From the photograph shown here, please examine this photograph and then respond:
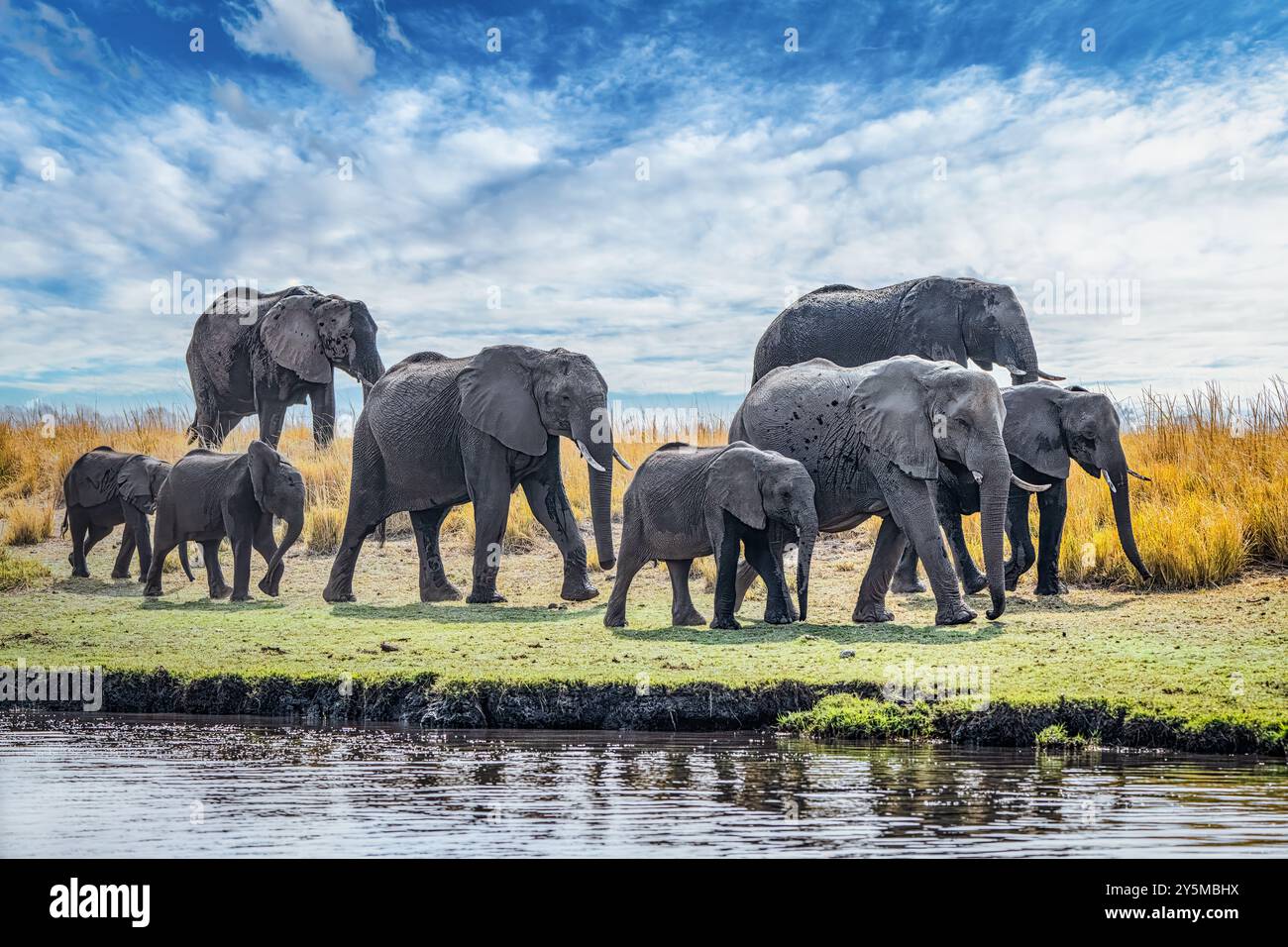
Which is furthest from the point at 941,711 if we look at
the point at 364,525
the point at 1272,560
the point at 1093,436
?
the point at 364,525

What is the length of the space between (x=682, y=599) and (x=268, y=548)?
17.0 feet

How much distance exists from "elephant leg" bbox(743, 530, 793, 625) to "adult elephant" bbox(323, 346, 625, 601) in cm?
248

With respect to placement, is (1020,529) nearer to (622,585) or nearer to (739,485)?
(739,485)

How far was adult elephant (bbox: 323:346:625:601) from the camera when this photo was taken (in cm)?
1412

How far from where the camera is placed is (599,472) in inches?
557

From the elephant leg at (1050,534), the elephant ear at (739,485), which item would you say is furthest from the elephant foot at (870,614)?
the elephant leg at (1050,534)

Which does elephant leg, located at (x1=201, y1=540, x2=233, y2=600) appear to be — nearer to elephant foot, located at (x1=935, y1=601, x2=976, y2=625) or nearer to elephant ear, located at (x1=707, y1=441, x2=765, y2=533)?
elephant ear, located at (x1=707, y1=441, x2=765, y2=533)

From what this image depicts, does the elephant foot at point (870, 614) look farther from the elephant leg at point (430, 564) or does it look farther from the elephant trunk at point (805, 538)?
the elephant leg at point (430, 564)

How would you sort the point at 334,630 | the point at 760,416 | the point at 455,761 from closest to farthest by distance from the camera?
1. the point at 455,761
2. the point at 334,630
3. the point at 760,416

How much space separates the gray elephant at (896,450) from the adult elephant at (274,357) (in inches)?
384

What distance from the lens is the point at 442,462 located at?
14930 mm

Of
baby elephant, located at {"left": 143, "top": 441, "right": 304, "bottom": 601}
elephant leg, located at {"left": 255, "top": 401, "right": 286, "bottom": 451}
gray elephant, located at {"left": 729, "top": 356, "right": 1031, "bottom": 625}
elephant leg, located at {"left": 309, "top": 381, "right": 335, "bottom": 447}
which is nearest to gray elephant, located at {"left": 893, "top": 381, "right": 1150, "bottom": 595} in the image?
gray elephant, located at {"left": 729, "top": 356, "right": 1031, "bottom": 625}
